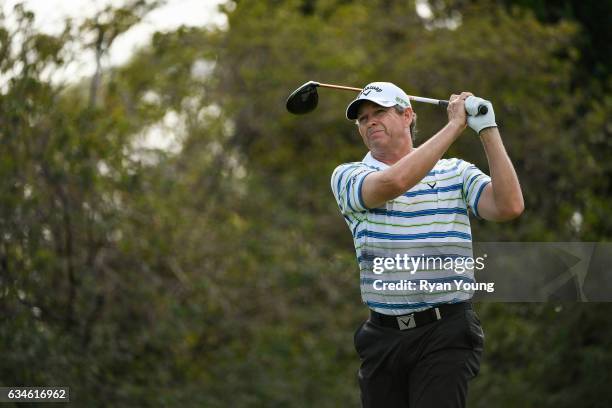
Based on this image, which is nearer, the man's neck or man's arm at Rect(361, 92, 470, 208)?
man's arm at Rect(361, 92, 470, 208)

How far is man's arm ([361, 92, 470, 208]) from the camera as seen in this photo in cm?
387

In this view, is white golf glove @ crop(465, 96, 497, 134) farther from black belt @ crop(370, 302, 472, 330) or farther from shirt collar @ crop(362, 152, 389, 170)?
black belt @ crop(370, 302, 472, 330)

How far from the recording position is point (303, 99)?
5043mm

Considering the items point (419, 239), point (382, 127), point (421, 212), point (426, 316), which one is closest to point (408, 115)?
point (382, 127)

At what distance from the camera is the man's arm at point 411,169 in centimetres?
387

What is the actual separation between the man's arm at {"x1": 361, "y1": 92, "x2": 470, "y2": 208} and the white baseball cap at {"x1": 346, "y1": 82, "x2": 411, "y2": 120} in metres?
0.41

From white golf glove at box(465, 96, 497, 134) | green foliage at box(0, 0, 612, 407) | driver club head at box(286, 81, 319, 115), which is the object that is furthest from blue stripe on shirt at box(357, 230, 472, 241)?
green foliage at box(0, 0, 612, 407)

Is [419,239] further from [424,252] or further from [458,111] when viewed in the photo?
[458,111]

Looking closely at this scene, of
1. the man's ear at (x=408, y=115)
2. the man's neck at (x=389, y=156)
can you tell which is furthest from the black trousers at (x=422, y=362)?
the man's ear at (x=408, y=115)

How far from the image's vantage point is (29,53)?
8.12 meters

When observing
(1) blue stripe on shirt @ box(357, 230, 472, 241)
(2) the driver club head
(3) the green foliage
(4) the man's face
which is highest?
(2) the driver club head

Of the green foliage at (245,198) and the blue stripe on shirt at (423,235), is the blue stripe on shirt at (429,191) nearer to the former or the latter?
the blue stripe on shirt at (423,235)

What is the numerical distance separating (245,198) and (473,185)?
7728mm

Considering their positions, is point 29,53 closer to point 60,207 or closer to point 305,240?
point 60,207
